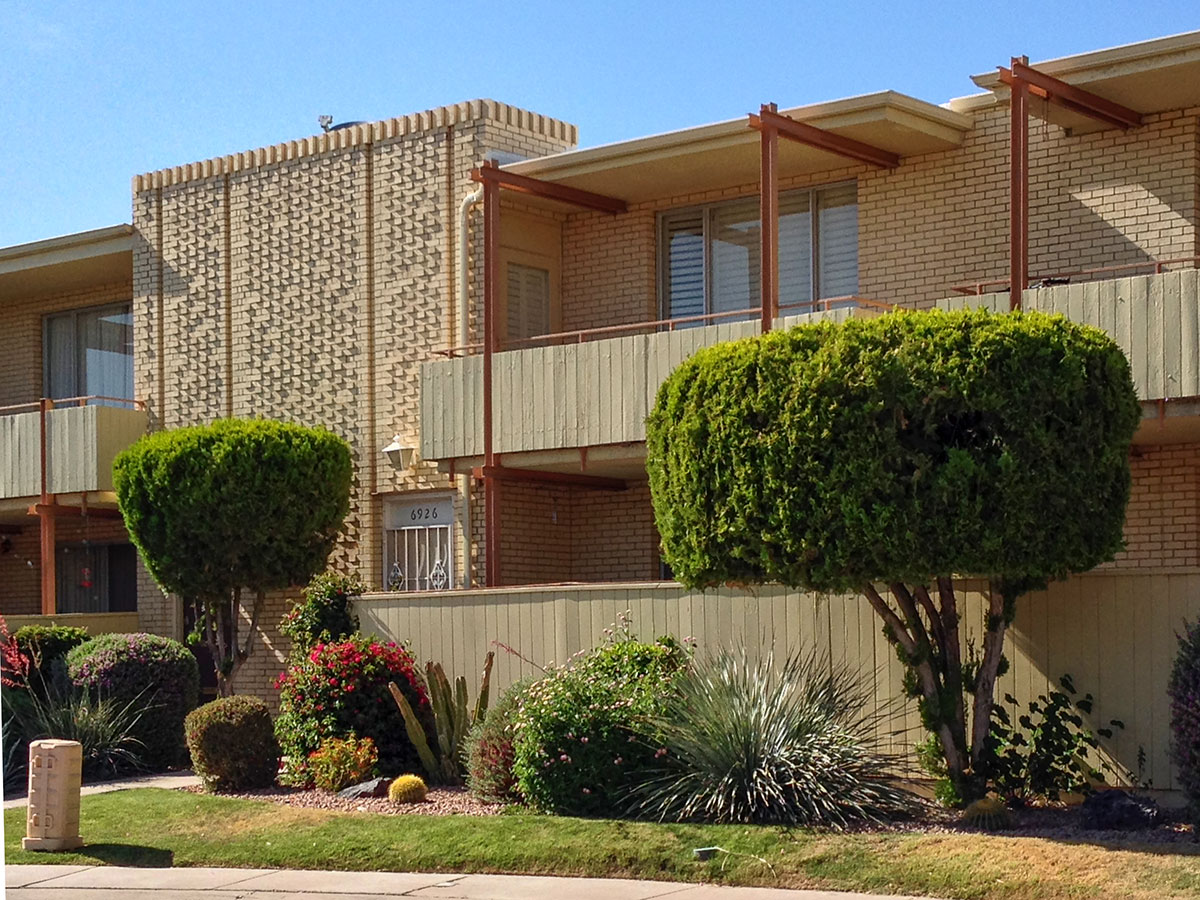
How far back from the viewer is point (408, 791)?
601 inches

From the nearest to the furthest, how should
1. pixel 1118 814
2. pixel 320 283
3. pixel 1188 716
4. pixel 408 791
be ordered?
pixel 1188 716 < pixel 1118 814 < pixel 408 791 < pixel 320 283

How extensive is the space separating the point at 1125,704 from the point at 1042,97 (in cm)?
701

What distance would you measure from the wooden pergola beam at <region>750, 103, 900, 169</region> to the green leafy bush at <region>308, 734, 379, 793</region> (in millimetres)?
7736

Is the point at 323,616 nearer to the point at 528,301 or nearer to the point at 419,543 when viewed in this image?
the point at 419,543

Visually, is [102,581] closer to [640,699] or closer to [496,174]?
[496,174]

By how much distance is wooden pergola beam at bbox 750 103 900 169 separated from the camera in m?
18.9

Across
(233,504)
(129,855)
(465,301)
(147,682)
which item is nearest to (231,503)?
(233,504)

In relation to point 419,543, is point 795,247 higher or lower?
higher

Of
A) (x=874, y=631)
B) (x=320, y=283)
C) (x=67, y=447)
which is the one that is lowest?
(x=874, y=631)

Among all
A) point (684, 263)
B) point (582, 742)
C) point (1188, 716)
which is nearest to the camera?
point (1188, 716)

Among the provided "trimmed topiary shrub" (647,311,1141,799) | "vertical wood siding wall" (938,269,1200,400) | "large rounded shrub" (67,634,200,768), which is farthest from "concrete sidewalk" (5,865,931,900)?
"vertical wood siding wall" (938,269,1200,400)

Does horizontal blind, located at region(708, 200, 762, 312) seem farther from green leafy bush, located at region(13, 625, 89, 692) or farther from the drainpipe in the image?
green leafy bush, located at region(13, 625, 89, 692)

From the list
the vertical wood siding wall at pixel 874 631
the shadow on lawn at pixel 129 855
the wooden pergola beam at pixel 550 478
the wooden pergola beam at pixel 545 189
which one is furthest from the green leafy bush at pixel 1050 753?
the wooden pergola beam at pixel 545 189

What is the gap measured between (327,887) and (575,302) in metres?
12.9
